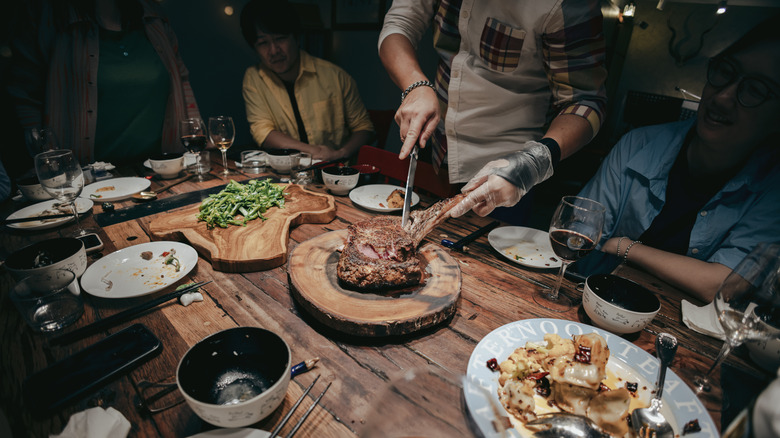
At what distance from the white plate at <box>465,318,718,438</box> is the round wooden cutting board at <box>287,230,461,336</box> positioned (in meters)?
0.23

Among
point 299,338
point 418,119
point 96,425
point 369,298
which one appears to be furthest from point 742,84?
point 96,425

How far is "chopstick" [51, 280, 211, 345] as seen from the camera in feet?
3.62

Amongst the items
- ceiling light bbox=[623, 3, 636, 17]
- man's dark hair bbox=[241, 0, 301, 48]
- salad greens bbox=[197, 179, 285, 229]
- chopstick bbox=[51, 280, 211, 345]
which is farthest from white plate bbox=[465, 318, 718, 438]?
ceiling light bbox=[623, 3, 636, 17]

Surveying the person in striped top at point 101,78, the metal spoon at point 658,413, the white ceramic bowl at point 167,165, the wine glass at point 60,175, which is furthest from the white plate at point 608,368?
the person in striped top at point 101,78

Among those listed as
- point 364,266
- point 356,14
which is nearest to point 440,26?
point 364,266

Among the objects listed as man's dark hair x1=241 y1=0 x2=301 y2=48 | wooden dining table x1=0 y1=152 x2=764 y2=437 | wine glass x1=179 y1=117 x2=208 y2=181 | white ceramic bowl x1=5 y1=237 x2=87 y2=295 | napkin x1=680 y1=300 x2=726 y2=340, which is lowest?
wooden dining table x1=0 y1=152 x2=764 y2=437

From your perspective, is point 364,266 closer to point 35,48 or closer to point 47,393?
point 47,393

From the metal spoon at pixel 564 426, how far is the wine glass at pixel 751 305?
1.63 feet

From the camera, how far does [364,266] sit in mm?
1377

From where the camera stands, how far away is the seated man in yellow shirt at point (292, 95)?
388 cm

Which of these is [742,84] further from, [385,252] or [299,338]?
[299,338]

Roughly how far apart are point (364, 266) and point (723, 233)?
234cm

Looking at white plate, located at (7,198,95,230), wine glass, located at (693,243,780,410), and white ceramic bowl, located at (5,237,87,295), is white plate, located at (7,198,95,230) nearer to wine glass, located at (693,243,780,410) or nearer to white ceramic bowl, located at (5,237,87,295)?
white ceramic bowl, located at (5,237,87,295)

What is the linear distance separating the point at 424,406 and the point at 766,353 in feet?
4.21
